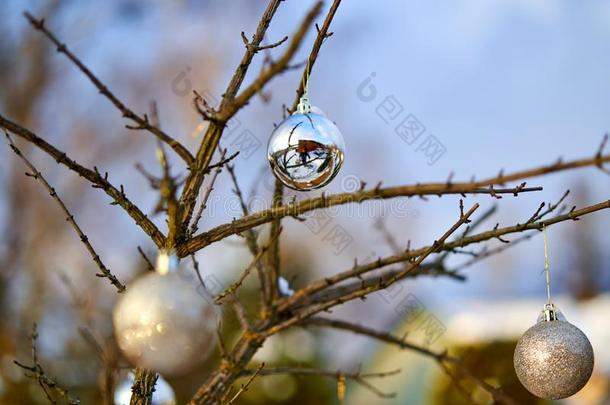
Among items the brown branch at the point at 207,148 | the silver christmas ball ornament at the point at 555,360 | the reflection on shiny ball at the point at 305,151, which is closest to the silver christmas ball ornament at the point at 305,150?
the reflection on shiny ball at the point at 305,151

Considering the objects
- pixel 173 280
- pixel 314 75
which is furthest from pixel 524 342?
pixel 314 75

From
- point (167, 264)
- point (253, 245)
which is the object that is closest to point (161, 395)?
point (253, 245)

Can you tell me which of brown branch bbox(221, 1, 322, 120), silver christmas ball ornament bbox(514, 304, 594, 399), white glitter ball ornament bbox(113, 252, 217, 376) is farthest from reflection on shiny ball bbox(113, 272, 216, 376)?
silver christmas ball ornament bbox(514, 304, 594, 399)

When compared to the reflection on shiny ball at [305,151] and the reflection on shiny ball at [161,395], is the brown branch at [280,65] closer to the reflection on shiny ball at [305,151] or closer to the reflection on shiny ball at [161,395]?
the reflection on shiny ball at [305,151]

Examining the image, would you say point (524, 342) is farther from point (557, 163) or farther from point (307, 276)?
point (307, 276)

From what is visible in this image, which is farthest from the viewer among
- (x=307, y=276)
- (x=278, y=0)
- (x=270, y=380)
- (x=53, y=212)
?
(x=53, y=212)
